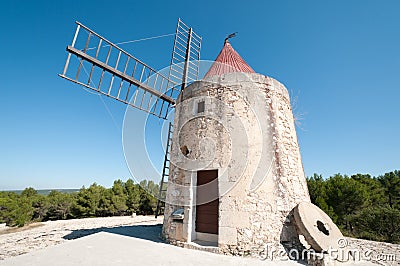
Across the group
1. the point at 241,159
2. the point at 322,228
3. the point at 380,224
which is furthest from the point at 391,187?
the point at 241,159

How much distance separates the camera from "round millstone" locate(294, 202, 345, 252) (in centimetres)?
421

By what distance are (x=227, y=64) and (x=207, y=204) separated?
475 centimetres

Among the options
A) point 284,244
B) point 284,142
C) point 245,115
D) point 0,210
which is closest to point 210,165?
point 245,115

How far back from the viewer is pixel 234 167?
16.6ft

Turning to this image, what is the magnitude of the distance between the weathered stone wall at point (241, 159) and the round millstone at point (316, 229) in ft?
1.02

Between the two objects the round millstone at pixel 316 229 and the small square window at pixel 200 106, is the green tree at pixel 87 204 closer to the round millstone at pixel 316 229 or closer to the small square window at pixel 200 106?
the small square window at pixel 200 106

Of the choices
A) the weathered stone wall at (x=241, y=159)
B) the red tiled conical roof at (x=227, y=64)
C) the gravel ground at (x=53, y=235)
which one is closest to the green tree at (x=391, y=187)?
the weathered stone wall at (x=241, y=159)

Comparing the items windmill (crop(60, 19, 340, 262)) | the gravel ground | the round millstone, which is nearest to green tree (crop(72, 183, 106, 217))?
the gravel ground

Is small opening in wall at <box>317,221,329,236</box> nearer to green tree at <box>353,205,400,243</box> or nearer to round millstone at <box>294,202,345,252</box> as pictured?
round millstone at <box>294,202,345,252</box>

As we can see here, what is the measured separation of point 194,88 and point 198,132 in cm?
151

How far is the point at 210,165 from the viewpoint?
17.5ft

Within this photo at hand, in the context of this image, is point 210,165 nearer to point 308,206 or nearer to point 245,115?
point 245,115

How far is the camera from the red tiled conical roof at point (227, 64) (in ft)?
22.8

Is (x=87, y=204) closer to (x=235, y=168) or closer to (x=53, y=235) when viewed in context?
(x=53, y=235)
